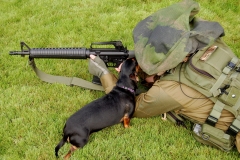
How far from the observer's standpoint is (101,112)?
405 cm

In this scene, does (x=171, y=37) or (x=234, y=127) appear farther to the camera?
(x=234, y=127)

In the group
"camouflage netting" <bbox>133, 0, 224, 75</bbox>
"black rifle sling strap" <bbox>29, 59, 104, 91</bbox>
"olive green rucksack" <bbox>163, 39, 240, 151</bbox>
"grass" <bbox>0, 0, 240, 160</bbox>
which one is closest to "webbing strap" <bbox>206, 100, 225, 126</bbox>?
"olive green rucksack" <bbox>163, 39, 240, 151</bbox>

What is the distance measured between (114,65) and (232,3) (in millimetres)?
4398

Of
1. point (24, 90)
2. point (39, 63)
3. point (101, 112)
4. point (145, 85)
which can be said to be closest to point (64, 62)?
point (39, 63)

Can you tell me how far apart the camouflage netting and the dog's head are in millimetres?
494

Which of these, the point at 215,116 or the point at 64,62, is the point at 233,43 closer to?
the point at 215,116

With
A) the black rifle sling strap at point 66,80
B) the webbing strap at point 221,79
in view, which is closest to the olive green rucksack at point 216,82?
the webbing strap at point 221,79

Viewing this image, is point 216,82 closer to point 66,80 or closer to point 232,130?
point 232,130

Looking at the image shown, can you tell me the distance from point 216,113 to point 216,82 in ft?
1.34

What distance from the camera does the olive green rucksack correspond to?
3713 mm

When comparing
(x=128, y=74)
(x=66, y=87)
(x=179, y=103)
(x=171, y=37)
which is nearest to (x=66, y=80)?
(x=66, y=87)

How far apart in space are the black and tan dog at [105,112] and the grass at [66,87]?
0.23 m

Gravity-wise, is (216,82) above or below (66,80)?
above

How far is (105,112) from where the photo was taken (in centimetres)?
407
